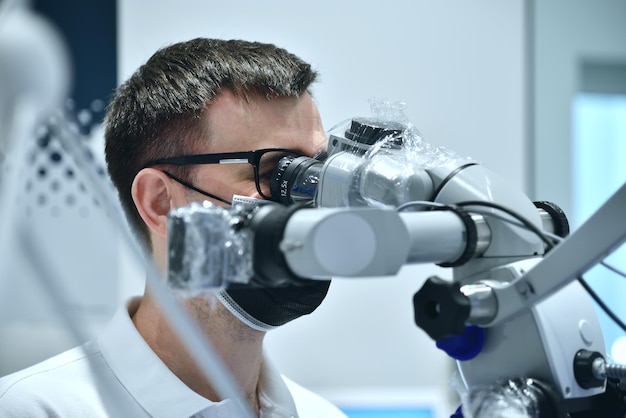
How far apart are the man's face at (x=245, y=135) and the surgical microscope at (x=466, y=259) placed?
1.37 ft

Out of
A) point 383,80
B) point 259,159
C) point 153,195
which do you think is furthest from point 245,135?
point 383,80

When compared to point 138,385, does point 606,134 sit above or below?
above

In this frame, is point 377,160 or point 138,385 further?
point 138,385

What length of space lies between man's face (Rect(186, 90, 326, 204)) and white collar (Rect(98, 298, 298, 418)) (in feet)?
0.92

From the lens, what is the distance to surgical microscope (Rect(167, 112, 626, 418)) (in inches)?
24.4

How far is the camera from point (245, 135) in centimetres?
127

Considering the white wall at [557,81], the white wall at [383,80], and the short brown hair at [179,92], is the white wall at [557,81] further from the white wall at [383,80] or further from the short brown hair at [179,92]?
the short brown hair at [179,92]

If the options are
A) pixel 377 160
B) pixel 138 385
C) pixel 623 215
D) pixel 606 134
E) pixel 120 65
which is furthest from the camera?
pixel 606 134

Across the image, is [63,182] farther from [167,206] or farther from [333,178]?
[333,178]

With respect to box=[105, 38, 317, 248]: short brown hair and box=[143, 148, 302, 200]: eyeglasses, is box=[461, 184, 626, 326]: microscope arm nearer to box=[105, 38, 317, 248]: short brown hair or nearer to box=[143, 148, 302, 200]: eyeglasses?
box=[143, 148, 302, 200]: eyeglasses

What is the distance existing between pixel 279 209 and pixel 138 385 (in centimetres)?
70

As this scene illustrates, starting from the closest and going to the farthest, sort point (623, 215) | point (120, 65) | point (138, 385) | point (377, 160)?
point (623, 215) < point (377, 160) < point (138, 385) < point (120, 65)

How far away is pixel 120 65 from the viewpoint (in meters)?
2.15

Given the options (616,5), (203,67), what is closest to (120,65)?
(203,67)
